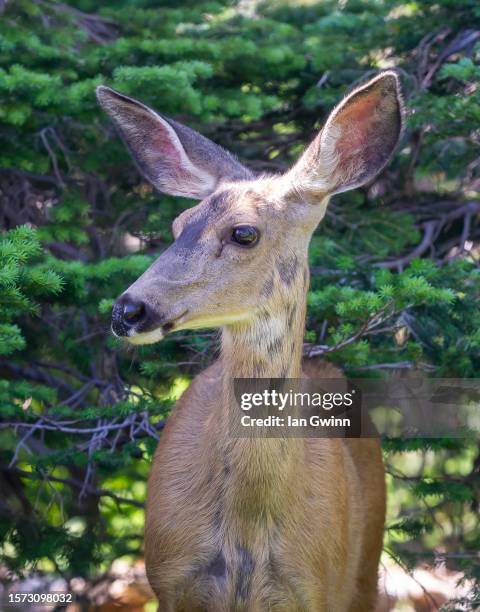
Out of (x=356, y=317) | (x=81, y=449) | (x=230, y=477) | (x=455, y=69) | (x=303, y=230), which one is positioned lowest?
(x=81, y=449)

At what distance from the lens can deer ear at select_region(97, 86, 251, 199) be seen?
16.6ft

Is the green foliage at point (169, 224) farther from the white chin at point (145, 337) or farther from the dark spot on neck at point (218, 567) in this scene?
the dark spot on neck at point (218, 567)

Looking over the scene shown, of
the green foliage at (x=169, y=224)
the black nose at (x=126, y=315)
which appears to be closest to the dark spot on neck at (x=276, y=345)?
the black nose at (x=126, y=315)

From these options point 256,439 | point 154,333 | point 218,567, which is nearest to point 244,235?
point 154,333

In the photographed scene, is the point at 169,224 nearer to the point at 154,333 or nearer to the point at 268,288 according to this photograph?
the point at 268,288

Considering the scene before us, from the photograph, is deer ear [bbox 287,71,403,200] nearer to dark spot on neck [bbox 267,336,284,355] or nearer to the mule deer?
the mule deer

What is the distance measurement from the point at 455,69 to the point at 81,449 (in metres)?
2.83

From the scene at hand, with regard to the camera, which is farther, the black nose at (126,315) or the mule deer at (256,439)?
the mule deer at (256,439)

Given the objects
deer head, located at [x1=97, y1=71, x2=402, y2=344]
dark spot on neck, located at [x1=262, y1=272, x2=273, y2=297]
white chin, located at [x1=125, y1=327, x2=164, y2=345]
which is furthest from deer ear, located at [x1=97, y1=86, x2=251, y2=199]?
→ white chin, located at [x1=125, y1=327, x2=164, y2=345]

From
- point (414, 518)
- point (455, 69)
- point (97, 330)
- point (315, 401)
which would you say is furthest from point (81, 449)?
point (455, 69)

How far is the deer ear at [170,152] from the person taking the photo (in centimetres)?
507

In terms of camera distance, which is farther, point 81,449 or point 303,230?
point 81,449

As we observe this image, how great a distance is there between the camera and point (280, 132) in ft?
24.8

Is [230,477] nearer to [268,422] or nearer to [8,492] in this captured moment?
[268,422]
